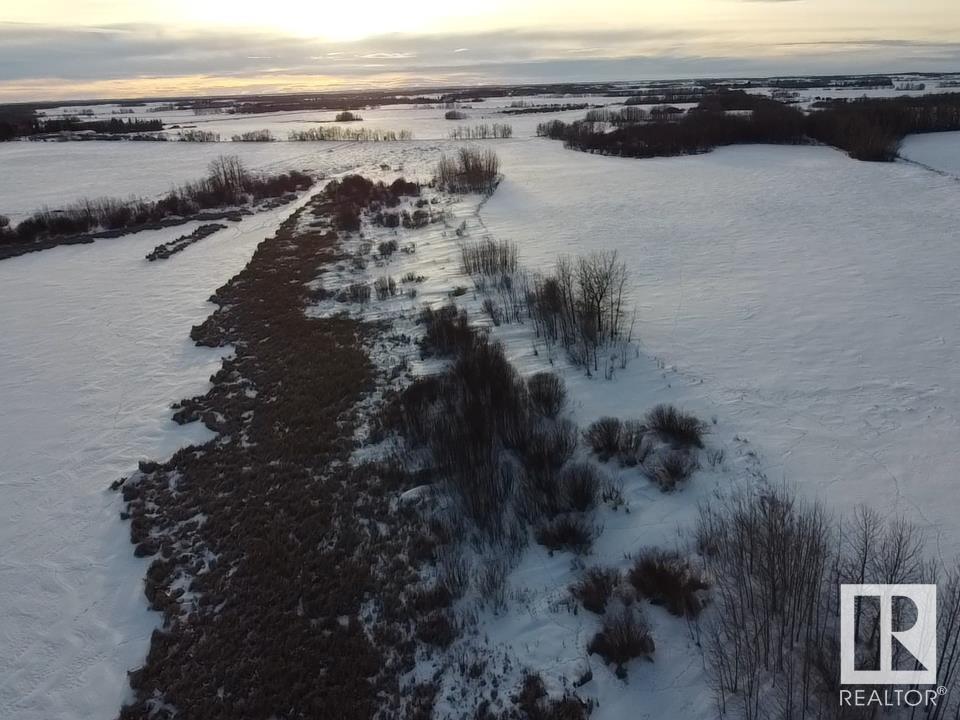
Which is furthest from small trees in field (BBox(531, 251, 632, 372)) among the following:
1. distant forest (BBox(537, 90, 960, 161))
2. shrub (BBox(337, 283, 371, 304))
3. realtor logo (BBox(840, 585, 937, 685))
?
distant forest (BBox(537, 90, 960, 161))

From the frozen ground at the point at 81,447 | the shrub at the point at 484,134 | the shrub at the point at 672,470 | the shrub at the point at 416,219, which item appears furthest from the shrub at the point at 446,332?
the shrub at the point at 484,134

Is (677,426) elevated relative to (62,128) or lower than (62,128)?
lower

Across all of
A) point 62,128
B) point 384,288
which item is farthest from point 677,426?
point 62,128

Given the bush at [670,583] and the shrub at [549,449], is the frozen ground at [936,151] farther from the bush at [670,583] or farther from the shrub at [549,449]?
the bush at [670,583]

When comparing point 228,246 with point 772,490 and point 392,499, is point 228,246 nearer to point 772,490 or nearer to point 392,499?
point 392,499

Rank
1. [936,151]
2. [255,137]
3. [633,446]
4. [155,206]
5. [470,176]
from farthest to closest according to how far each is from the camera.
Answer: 1. [255,137]
2. [936,151]
3. [470,176]
4. [155,206]
5. [633,446]

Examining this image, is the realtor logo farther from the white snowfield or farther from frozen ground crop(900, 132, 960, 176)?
frozen ground crop(900, 132, 960, 176)

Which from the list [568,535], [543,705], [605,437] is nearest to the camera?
[543,705]

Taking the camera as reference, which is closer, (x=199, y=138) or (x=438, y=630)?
(x=438, y=630)

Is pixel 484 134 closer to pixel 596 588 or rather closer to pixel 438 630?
pixel 596 588
